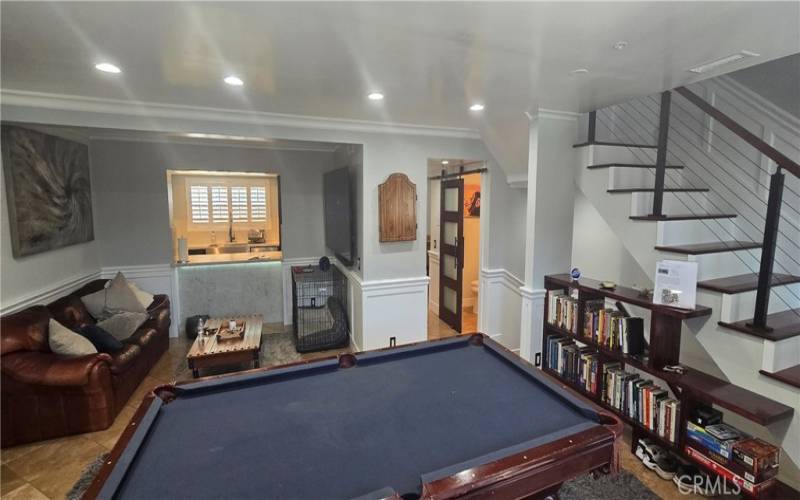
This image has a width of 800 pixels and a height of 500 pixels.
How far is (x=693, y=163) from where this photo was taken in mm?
3559

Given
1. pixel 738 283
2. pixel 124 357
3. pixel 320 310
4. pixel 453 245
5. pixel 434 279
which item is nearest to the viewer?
pixel 738 283

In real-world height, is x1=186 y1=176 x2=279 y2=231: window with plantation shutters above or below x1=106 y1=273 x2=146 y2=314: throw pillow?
above

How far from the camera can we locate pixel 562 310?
3172 millimetres

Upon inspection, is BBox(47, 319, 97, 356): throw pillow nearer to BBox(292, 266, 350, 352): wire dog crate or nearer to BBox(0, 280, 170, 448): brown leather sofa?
BBox(0, 280, 170, 448): brown leather sofa

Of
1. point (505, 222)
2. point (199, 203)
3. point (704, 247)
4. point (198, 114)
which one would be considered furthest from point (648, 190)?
point (199, 203)

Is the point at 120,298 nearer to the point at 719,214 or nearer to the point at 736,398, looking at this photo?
the point at 736,398

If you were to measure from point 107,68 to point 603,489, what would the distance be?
4.02m

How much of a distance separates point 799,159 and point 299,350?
16.4 feet

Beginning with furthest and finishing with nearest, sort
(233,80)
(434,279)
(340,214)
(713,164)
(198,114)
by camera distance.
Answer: (434,279) < (340,214) < (713,164) < (198,114) < (233,80)

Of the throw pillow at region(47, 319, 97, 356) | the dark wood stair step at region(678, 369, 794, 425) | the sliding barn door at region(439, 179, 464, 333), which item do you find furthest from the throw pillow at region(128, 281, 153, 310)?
the dark wood stair step at region(678, 369, 794, 425)

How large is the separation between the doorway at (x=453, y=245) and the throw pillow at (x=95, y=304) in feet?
12.1

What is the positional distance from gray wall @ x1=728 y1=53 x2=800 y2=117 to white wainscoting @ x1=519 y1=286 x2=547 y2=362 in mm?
2387

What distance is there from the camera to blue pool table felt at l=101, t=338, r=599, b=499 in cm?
126

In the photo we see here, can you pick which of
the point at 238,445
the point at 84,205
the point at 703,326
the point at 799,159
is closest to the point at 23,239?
the point at 84,205
